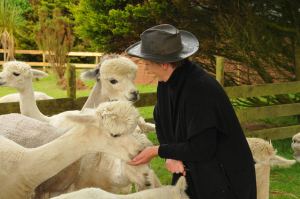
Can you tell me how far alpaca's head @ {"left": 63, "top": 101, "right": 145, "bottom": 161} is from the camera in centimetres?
236

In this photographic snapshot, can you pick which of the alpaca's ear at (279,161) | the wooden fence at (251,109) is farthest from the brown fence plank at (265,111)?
the alpaca's ear at (279,161)

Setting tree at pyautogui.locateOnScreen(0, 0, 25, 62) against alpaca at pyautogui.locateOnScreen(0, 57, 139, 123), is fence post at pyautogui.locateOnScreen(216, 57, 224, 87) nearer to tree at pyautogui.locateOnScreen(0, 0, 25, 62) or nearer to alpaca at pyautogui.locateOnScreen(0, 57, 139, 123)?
alpaca at pyautogui.locateOnScreen(0, 57, 139, 123)

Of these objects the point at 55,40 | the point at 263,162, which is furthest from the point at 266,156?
the point at 55,40

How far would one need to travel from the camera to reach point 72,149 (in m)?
2.48

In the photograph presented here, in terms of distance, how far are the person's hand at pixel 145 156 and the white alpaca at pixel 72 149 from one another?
4 centimetres

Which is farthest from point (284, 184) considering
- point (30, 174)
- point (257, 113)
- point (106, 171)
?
point (30, 174)

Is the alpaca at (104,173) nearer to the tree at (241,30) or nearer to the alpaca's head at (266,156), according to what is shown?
the alpaca's head at (266,156)

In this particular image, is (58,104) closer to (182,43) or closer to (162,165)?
(162,165)

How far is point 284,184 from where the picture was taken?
17.0 feet

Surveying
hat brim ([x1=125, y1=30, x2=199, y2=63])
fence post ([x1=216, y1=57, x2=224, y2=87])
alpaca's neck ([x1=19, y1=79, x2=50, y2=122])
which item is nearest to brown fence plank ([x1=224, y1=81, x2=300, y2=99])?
fence post ([x1=216, y1=57, x2=224, y2=87])

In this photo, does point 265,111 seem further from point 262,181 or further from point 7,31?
point 7,31

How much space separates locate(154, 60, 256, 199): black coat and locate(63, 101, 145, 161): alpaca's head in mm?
313

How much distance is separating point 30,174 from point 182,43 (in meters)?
1.50

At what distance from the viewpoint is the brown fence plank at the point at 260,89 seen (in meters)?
6.25
